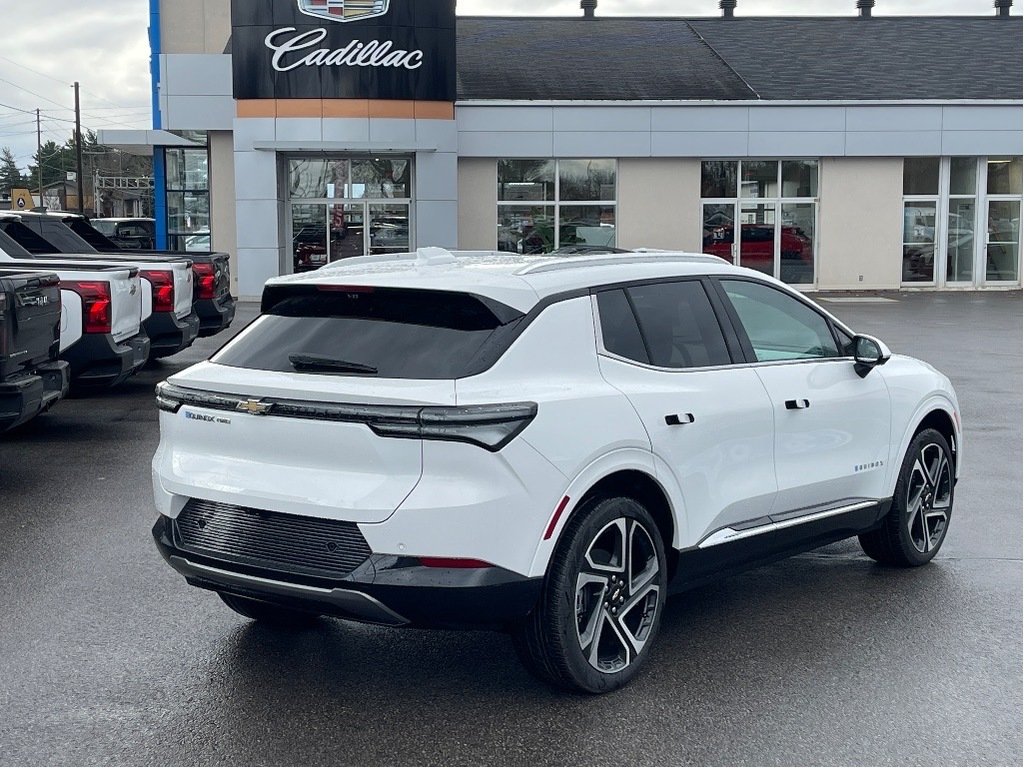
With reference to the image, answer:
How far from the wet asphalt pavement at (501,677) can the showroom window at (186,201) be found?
26.6m

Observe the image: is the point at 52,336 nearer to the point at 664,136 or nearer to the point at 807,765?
the point at 807,765

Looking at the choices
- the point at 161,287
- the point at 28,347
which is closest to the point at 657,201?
the point at 161,287

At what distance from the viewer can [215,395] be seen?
15.9ft

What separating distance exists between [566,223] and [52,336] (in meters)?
22.8

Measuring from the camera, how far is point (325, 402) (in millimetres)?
4539

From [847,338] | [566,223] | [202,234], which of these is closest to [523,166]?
[566,223]

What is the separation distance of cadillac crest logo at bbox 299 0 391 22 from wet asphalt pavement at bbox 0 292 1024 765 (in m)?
22.2

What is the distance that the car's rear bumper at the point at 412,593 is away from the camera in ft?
14.4

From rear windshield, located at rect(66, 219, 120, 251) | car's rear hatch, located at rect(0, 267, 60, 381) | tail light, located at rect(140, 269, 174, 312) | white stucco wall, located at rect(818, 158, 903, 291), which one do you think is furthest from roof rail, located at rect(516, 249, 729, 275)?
white stucco wall, located at rect(818, 158, 903, 291)

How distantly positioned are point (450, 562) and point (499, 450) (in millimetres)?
423

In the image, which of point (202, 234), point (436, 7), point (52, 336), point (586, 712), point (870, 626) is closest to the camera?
point (586, 712)

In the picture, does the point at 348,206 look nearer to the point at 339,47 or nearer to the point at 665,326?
the point at 339,47

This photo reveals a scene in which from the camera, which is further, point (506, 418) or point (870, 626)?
point (870, 626)

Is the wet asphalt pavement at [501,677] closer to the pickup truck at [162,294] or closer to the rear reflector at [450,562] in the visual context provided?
the rear reflector at [450,562]
